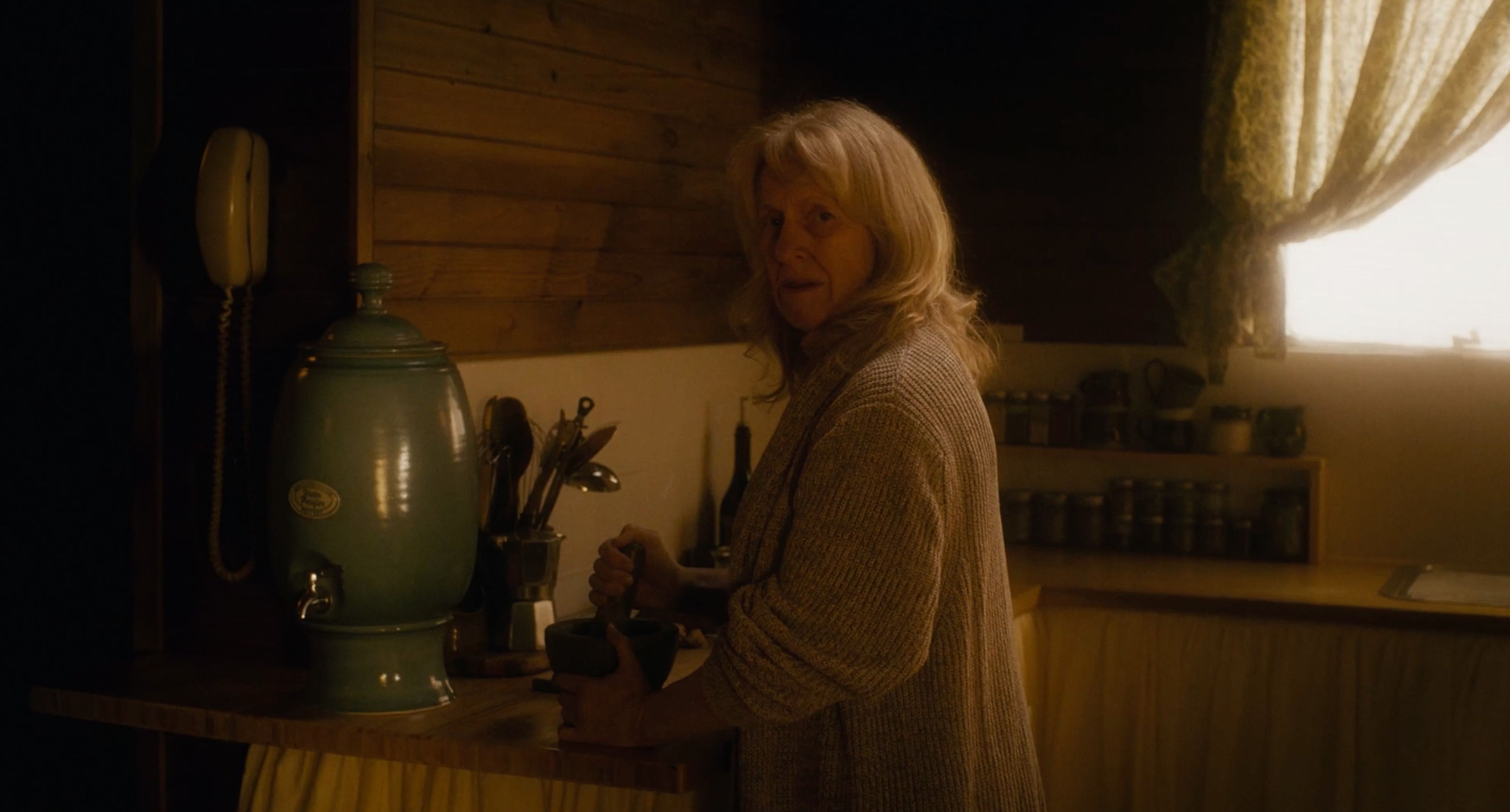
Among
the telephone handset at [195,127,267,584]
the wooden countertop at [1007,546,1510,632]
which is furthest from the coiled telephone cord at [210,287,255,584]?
the wooden countertop at [1007,546,1510,632]

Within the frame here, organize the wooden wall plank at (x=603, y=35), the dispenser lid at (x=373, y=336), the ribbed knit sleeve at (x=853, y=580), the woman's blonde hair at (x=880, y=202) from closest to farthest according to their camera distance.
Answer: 1. the ribbed knit sleeve at (x=853, y=580)
2. the woman's blonde hair at (x=880, y=202)
3. the dispenser lid at (x=373, y=336)
4. the wooden wall plank at (x=603, y=35)

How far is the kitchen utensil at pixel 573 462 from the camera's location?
2232 millimetres

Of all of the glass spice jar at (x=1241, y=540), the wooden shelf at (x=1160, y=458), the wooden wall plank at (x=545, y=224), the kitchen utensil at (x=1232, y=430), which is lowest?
the glass spice jar at (x=1241, y=540)

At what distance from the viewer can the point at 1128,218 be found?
3.50 metres

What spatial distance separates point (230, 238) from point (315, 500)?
1.26 feet

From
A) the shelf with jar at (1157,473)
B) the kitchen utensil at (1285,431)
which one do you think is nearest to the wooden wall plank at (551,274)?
the shelf with jar at (1157,473)

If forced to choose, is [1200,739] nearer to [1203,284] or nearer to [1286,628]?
[1286,628]

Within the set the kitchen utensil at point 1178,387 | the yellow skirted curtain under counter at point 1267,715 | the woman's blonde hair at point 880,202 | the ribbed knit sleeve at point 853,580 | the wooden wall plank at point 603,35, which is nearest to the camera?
the ribbed knit sleeve at point 853,580

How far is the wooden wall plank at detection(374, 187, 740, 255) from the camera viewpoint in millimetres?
2115

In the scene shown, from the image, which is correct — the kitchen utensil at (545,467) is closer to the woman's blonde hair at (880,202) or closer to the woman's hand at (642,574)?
the woman's hand at (642,574)

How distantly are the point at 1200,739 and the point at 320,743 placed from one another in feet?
5.75

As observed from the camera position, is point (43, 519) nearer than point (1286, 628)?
Yes

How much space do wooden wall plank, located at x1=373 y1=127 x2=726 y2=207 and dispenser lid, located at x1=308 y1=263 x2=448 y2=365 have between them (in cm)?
21

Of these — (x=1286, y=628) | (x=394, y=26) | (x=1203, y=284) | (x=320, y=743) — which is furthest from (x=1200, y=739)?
(x=394, y=26)
